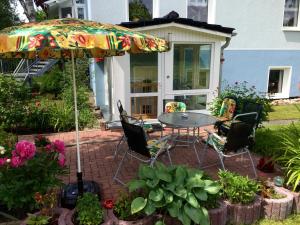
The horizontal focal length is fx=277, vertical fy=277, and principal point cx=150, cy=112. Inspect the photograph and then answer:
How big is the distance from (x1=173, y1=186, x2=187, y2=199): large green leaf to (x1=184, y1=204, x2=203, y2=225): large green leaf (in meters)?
0.13

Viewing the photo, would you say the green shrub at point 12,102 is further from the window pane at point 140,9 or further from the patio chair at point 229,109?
the patio chair at point 229,109

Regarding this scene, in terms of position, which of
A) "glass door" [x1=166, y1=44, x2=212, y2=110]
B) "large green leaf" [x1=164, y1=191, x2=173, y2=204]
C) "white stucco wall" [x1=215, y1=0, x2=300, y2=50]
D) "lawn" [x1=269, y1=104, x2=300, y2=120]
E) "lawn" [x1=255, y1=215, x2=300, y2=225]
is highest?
"white stucco wall" [x1=215, y1=0, x2=300, y2=50]

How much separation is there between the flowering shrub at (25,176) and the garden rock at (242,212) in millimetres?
2166

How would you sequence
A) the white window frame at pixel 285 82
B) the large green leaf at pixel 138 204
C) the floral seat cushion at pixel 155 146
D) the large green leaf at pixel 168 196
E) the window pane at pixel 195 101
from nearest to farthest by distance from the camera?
the large green leaf at pixel 138 204, the large green leaf at pixel 168 196, the floral seat cushion at pixel 155 146, the window pane at pixel 195 101, the white window frame at pixel 285 82

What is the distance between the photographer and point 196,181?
3.38 m

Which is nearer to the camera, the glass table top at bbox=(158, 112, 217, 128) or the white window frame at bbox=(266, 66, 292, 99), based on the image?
the glass table top at bbox=(158, 112, 217, 128)

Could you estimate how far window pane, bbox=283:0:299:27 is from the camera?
11555 mm

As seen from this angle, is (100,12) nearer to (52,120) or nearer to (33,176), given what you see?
(52,120)

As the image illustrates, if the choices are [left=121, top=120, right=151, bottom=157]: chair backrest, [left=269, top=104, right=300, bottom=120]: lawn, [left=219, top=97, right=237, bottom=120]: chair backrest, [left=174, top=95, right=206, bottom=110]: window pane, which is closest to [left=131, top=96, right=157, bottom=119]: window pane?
[left=174, top=95, right=206, bottom=110]: window pane

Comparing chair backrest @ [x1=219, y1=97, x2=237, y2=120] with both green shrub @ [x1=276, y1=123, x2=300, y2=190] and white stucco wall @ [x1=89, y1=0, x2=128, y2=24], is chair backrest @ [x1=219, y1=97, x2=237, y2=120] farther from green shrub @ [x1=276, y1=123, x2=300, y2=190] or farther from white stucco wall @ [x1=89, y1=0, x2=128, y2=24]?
white stucco wall @ [x1=89, y1=0, x2=128, y2=24]

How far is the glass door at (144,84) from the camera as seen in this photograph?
7.73 metres

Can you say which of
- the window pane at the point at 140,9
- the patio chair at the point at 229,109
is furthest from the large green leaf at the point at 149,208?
the window pane at the point at 140,9

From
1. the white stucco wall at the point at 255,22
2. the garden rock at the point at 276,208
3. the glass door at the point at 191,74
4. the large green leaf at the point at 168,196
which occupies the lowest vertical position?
the garden rock at the point at 276,208

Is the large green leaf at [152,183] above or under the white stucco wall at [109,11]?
under
